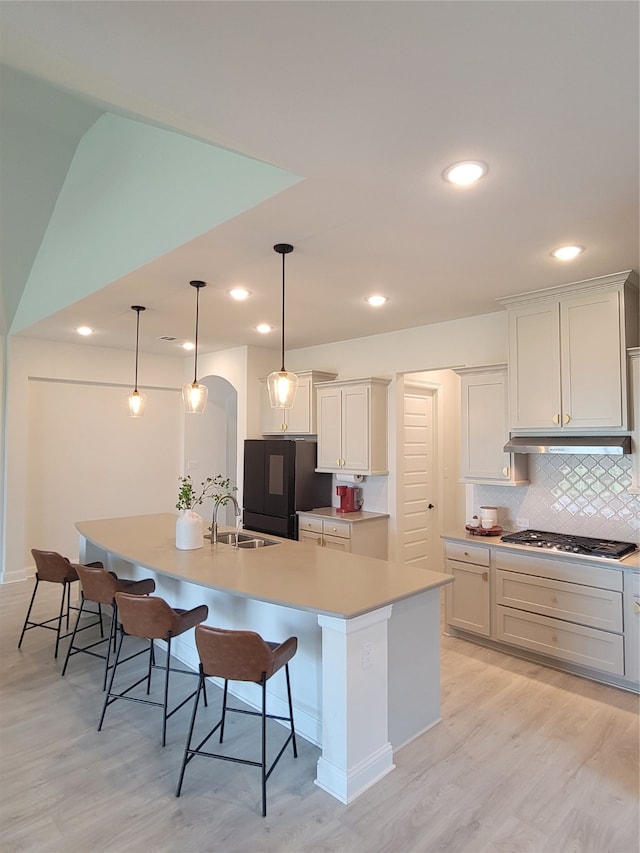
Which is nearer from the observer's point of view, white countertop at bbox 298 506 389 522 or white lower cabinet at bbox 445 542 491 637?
white lower cabinet at bbox 445 542 491 637

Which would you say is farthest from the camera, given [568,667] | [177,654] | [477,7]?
[177,654]

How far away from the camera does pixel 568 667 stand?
343 cm

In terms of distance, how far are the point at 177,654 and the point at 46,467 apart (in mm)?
3400

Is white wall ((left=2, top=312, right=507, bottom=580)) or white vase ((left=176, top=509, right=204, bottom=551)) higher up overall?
white wall ((left=2, top=312, right=507, bottom=580))

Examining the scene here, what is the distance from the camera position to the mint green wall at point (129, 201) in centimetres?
250

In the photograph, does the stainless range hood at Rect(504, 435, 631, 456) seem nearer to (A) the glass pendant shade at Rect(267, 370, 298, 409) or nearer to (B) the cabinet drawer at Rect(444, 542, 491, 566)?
(B) the cabinet drawer at Rect(444, 542, 491, 566)

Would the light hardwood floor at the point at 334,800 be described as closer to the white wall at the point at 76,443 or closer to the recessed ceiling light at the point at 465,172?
the recessed ceiling light at the point at 465,172

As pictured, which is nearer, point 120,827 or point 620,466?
point 120,827

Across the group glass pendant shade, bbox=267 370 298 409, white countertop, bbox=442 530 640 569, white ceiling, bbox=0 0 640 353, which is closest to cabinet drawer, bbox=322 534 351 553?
white countertop, bbox=442 530 640 569

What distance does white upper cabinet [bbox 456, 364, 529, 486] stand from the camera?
3.96 meters

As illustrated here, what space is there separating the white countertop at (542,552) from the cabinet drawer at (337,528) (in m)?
1.06

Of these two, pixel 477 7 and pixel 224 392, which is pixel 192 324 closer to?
pixel 224 392

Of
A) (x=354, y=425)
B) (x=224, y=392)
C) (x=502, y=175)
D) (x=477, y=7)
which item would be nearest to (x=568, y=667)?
(x=354, y=425)

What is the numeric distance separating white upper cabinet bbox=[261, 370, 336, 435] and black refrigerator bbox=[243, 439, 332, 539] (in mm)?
252
